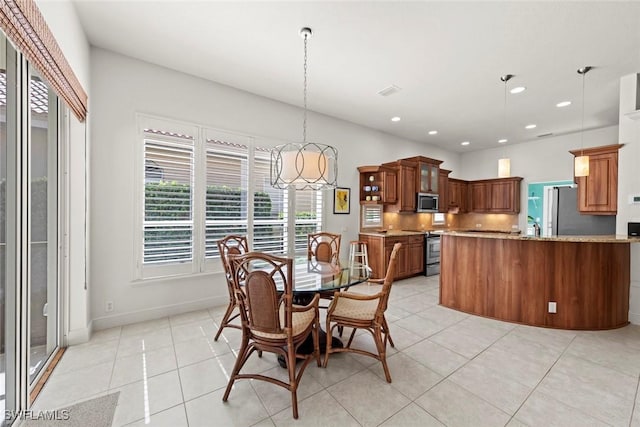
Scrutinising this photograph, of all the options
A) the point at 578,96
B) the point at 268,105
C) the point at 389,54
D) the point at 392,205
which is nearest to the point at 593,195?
the point at 578,96

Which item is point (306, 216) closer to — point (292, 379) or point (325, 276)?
point (325, 276)

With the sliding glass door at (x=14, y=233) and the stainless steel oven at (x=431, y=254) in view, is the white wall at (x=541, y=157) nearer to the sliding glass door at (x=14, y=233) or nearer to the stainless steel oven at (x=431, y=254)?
the stainless steel oven at (x=431, y=254)

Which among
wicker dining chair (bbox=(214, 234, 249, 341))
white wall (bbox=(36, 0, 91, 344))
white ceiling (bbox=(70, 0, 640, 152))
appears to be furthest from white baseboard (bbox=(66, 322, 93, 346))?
white ceiling (bbox=(70, 0, 640, 152))

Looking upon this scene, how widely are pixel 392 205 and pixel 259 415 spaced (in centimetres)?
485

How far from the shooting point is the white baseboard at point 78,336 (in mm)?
2652

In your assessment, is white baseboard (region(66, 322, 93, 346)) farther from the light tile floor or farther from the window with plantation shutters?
the window with plantation shutters

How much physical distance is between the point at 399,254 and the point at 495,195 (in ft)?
12.3

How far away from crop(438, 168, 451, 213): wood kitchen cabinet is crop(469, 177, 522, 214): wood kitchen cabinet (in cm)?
121

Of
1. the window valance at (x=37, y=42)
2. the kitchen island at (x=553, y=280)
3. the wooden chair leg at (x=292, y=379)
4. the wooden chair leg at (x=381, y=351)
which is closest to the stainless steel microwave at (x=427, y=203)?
the kitchen island at (x=553, y=280)

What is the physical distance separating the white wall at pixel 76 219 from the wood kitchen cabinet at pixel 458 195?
725 centimetres

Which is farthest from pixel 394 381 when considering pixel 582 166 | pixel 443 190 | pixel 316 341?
pixel 443 190

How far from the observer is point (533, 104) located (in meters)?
4.38

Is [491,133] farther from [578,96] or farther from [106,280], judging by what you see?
[106,280]

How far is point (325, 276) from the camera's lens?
8.30ft
